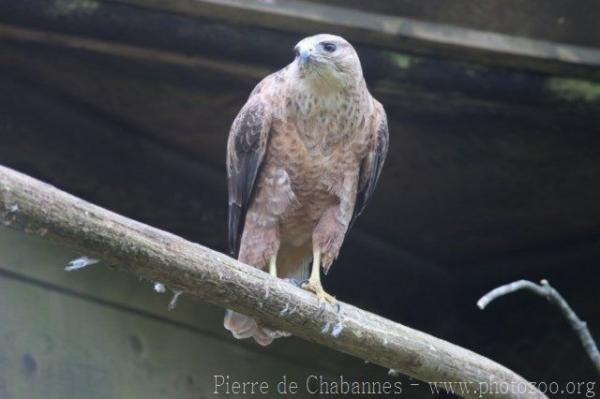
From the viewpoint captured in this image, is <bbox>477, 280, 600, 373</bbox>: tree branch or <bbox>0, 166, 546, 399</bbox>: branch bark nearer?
<bbox>0, 166, 546, 399</bbox>: branch bark

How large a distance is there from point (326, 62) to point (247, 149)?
0.59 m

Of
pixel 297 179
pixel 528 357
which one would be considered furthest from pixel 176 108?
pixel 528 357

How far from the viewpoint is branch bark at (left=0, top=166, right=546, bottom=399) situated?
322cm

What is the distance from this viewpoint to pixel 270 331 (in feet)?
16.9

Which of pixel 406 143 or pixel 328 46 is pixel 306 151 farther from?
pixel 406 143

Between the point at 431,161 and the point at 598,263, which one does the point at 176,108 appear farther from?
the point at 598,263

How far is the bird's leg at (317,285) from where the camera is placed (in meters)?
4.34

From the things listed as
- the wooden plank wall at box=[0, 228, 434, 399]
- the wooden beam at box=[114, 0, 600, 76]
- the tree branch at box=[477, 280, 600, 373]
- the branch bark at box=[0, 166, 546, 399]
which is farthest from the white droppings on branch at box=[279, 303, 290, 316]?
the wooden plank wall at box=[0, 228, 434, 399]

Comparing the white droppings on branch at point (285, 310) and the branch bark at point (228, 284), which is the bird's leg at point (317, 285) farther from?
the white droppings on branch at point (285, 310)

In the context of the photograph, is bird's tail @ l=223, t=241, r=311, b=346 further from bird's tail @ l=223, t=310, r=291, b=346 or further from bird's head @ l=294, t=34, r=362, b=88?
bird's head @ l=294, t=34, r=362, b=88

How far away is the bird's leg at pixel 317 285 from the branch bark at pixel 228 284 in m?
0.10

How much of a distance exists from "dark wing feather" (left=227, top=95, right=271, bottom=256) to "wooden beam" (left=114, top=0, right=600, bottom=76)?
58cm

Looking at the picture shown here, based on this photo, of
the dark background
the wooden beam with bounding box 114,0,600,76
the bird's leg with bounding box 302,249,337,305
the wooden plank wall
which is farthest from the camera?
the wooden plank wall

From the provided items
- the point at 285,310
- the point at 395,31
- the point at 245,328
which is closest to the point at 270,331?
the point at 245,328
